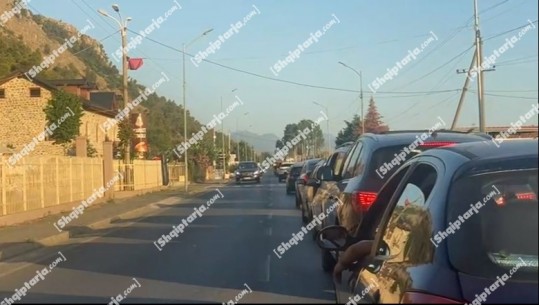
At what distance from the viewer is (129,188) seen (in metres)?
39.6

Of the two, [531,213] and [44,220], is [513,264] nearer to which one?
[531,213]

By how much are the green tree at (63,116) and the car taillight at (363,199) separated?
31.5 metres

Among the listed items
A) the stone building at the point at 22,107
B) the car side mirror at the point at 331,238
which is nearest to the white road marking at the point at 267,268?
the car side mirror at the point at 331,238

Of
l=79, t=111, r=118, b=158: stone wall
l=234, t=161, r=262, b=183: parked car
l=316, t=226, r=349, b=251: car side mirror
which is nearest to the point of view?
l=316, t=226, r=349, b=251: car side mirror

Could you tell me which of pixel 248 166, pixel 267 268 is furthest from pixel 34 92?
pixel 267 268

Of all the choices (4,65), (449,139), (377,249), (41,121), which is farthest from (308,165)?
(4,65)

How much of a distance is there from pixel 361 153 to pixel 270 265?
2.55 meters

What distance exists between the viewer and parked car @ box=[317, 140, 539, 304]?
3.10 metres

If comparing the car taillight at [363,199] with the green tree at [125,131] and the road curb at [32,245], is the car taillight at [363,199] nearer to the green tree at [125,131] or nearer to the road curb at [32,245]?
the road curb at [32,245]

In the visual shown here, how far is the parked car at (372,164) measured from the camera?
801 cm

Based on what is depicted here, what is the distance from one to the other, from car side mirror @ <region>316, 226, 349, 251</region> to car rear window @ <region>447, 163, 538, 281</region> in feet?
5.87

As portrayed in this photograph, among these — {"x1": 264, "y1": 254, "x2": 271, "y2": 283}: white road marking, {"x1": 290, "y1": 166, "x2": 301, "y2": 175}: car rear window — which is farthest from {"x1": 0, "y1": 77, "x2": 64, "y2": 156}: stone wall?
{"x1": 264, "y1": 254, "x2": 271, "y2": 283}: white road marking

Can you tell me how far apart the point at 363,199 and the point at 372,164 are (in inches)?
26.9

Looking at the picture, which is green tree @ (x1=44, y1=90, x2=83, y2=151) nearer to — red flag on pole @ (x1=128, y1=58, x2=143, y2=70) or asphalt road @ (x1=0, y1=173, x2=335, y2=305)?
red flag on pole @ (x1=128, y1=58, x2=143, y2=70)
